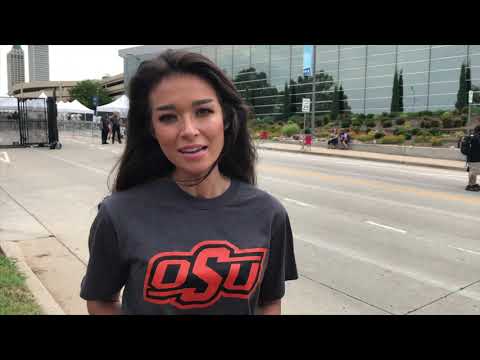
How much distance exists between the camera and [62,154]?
19.0 meters

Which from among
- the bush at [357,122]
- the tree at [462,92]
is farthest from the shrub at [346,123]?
the tree at [462,92]

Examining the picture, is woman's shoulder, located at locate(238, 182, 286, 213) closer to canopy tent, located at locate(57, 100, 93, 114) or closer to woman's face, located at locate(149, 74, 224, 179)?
woman's face, located at locate(149, 74, 224, 179)

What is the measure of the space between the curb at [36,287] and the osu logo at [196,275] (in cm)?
244

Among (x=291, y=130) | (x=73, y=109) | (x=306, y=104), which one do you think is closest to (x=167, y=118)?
(x=306, y=104)

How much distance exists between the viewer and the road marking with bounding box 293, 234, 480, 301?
189 inches

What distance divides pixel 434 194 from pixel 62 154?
570 inches

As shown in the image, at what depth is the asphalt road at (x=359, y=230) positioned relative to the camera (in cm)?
459

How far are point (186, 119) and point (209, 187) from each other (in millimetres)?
293

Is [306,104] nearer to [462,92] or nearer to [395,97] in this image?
[462,92]

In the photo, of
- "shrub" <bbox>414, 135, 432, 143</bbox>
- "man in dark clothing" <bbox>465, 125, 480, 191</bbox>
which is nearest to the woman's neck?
"man in dark clothing" <bbox>465, 125, 480, 191</bbox>

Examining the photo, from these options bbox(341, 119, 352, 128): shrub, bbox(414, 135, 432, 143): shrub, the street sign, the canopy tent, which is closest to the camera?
the street sign

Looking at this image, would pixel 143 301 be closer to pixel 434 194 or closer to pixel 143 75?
pixel 143 75

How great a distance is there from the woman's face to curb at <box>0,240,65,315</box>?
2562 mm
